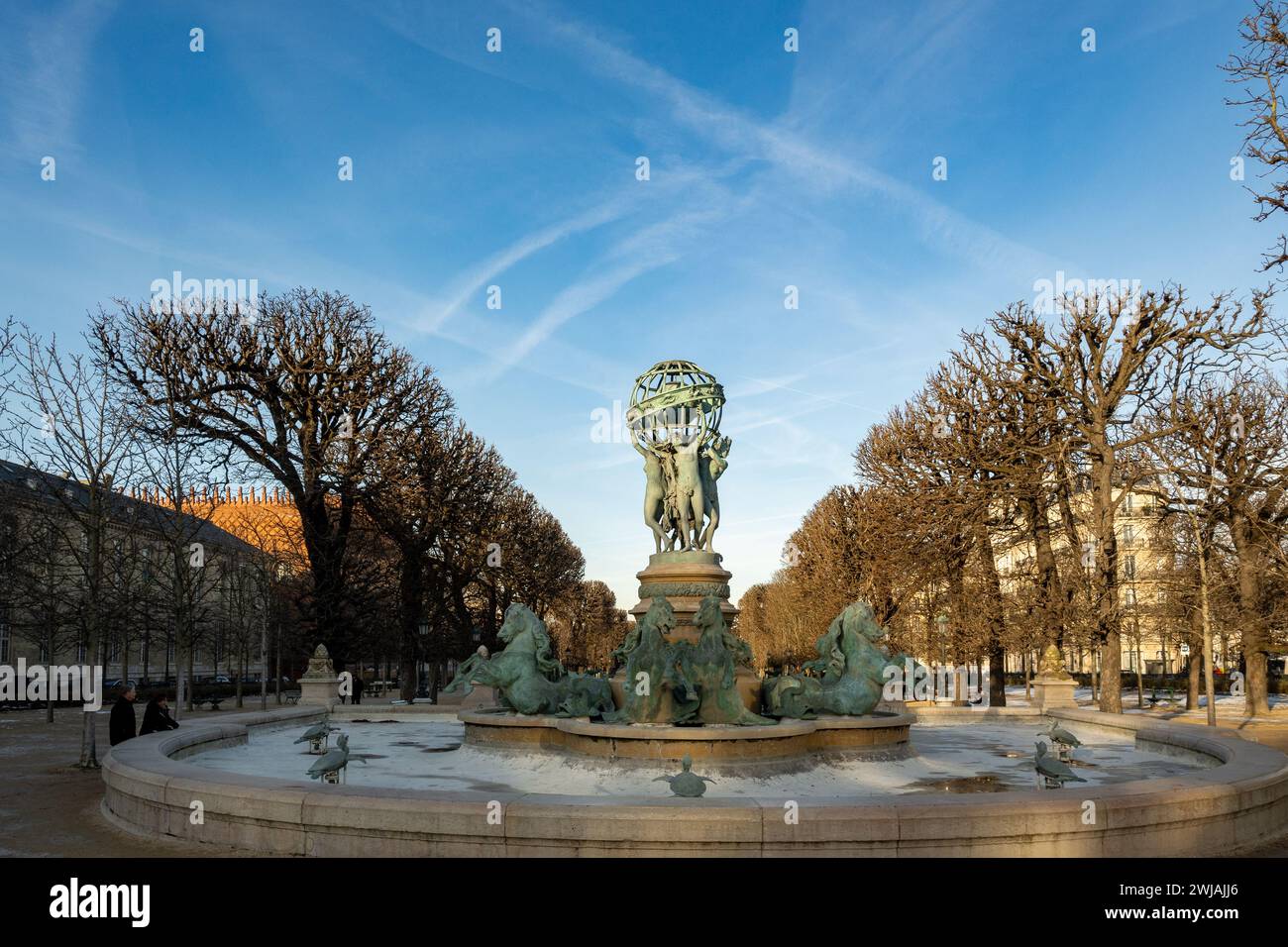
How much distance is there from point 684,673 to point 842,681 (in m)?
3.11

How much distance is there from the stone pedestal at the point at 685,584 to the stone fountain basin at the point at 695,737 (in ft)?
5.93

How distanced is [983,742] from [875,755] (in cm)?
453

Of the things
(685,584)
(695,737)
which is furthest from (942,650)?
(695,737)

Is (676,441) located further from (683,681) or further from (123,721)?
(123,721)

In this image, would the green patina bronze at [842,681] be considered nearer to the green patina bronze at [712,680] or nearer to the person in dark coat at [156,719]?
the green patina bronze at [712,680]

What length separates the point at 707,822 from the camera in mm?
8266

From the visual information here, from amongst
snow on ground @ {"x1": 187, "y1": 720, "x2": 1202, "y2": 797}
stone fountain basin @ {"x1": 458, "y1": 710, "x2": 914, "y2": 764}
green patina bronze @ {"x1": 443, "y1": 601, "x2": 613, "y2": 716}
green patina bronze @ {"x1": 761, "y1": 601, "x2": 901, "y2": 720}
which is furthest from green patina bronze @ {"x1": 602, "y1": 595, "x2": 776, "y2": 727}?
green patina bronze @ {"x1": 443, "y1": 601, "x2": 613, "y2": 716}

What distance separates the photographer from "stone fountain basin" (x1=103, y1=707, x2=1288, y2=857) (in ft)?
27.1

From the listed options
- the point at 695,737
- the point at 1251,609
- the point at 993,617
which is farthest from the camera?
the point at 993,617

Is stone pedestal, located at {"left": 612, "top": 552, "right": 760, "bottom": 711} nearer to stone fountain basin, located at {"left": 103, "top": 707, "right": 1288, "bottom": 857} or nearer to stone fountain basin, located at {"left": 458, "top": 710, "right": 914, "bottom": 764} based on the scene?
stone fountain basin, located at {"left": 458, "top": 710, "right": 914, "bottom": 764}

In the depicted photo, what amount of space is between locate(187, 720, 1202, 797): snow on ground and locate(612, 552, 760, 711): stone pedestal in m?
2.75

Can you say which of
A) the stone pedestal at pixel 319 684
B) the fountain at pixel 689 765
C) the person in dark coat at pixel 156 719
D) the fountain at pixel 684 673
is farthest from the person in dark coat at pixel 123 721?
the stone pedestal at pixel 319 684

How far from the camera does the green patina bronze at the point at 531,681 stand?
15.6 m
